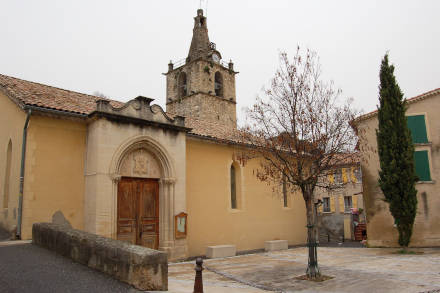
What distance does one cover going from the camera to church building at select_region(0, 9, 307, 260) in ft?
36.8

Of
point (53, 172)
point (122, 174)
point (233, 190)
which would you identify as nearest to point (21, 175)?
point (53, 172)

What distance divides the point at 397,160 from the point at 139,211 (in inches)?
435

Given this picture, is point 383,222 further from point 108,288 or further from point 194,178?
point 108,288

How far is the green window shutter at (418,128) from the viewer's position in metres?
16.7

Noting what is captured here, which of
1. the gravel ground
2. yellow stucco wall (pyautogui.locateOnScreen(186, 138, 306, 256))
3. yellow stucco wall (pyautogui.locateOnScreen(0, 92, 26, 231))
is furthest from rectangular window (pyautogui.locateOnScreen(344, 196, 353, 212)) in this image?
the gravel ground

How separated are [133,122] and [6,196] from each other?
5.07 m

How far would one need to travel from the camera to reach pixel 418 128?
1680 centimetres

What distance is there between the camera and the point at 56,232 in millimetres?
8664

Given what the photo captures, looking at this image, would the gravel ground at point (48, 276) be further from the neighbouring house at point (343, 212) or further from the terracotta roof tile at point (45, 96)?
the neighbouring house at point (343, 212)

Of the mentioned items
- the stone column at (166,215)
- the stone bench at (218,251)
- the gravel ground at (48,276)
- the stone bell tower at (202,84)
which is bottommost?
the stone bench at (218,251)

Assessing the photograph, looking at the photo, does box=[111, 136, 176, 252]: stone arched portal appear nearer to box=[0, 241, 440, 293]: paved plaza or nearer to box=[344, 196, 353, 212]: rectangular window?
box=[0, 241, 440, 293]: paved plaza

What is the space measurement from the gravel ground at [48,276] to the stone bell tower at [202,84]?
30.2 meters

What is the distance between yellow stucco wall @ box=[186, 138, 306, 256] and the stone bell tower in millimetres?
20584

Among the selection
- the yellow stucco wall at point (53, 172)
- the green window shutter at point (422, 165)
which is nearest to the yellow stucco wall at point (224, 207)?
the yellow stucco wall at point (53, 172)
